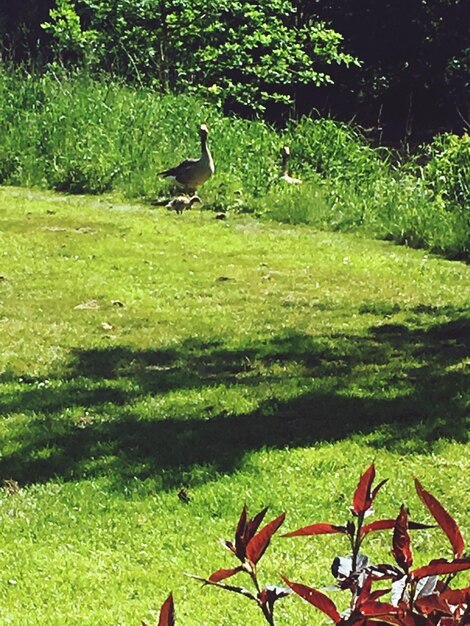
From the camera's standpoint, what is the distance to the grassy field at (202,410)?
3975 mm

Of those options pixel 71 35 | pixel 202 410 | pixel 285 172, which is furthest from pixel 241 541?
pixel 71 35

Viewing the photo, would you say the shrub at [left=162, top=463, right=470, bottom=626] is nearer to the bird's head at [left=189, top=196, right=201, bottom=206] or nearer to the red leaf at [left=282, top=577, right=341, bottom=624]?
the red leaf at [left=282, top=577, right=341, bottom=624]

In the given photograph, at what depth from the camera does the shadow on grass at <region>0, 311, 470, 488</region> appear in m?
4.96

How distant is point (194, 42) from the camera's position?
17.9 metres

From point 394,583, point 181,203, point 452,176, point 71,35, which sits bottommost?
point 181,203

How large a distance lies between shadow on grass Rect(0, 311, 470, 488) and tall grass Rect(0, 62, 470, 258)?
4.37 m

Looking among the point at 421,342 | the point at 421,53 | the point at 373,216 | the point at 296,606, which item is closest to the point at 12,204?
the point at 373,216

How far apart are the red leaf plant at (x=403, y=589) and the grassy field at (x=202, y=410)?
2115 millimetres

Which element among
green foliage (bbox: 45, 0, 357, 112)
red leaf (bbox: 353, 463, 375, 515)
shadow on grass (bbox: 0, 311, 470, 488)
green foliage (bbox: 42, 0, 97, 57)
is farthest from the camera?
green foliage (bbox: 42, 0, 97, 57)

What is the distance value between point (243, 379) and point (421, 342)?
4.90ft

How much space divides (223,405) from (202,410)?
14cm

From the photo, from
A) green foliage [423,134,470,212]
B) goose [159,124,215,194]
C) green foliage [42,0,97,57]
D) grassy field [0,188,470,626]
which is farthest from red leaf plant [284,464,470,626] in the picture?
green foliage [42,0,97,57]

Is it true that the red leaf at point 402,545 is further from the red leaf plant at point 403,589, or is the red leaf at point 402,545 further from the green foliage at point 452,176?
the green foliage at point 452,176

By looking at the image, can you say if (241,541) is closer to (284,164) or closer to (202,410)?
(202,410)
